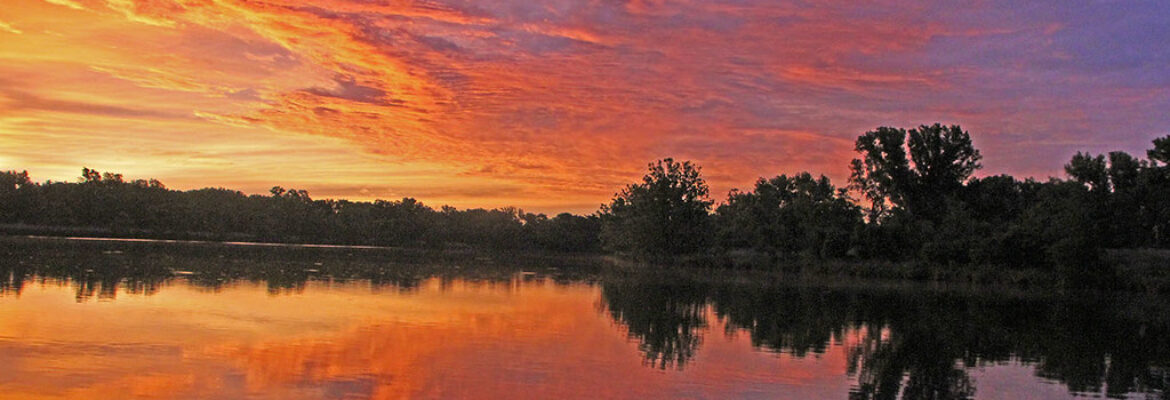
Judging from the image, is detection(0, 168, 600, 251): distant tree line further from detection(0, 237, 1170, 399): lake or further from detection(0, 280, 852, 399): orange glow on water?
detection(0, 280, 852, 399): orange glow on water

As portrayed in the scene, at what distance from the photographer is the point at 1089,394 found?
1770cm

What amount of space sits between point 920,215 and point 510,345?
72786mm

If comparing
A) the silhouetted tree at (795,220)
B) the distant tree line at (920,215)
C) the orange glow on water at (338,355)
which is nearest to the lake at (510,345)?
the orange glow on water at (338,355)

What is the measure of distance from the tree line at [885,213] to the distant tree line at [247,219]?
0.43 metres

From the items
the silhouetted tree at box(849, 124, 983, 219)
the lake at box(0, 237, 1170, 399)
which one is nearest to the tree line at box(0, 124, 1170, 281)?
the silhouetted tree at box(849, 124, 983, 219)

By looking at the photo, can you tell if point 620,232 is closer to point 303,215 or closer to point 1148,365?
point 1148,365

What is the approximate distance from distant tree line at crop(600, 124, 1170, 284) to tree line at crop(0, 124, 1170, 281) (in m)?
0.12

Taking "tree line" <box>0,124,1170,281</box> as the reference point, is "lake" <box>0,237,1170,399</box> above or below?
below

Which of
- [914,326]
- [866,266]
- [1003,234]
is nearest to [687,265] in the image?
[866,266]

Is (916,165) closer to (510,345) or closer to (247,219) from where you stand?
(510,345)

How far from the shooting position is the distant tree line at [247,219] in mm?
128375

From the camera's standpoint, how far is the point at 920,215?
84688 millimetres

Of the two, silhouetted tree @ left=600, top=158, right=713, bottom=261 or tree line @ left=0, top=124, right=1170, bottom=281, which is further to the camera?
silhouetted tree @ left=600, top=158, right=713, bottom=261

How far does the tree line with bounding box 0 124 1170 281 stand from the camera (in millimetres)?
69375
